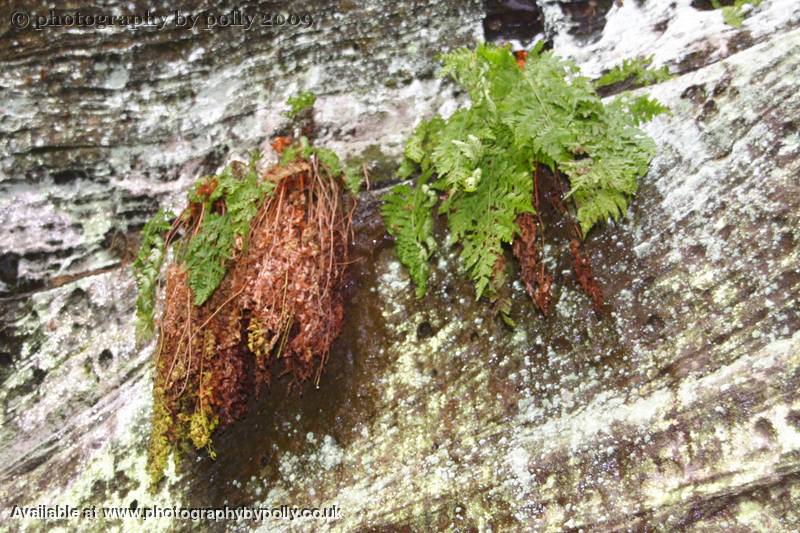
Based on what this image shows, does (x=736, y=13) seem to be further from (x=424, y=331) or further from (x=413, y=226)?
(x=424, y=331)

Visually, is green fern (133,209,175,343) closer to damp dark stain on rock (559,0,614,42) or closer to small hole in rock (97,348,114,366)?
small hole in rock (97,348,114,366)

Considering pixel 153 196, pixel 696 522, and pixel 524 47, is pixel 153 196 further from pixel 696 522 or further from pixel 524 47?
pixel 696 522

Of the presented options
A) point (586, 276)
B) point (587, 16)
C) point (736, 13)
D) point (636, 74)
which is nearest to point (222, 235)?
point (586, 276)

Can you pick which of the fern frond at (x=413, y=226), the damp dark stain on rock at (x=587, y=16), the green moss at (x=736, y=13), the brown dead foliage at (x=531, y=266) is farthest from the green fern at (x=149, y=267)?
the green moss at (x=736, y=13)

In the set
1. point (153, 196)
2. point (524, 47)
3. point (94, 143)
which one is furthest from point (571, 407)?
point (94, 143)

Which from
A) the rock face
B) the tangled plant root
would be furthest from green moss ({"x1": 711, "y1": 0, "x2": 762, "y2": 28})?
the tangled plant root
